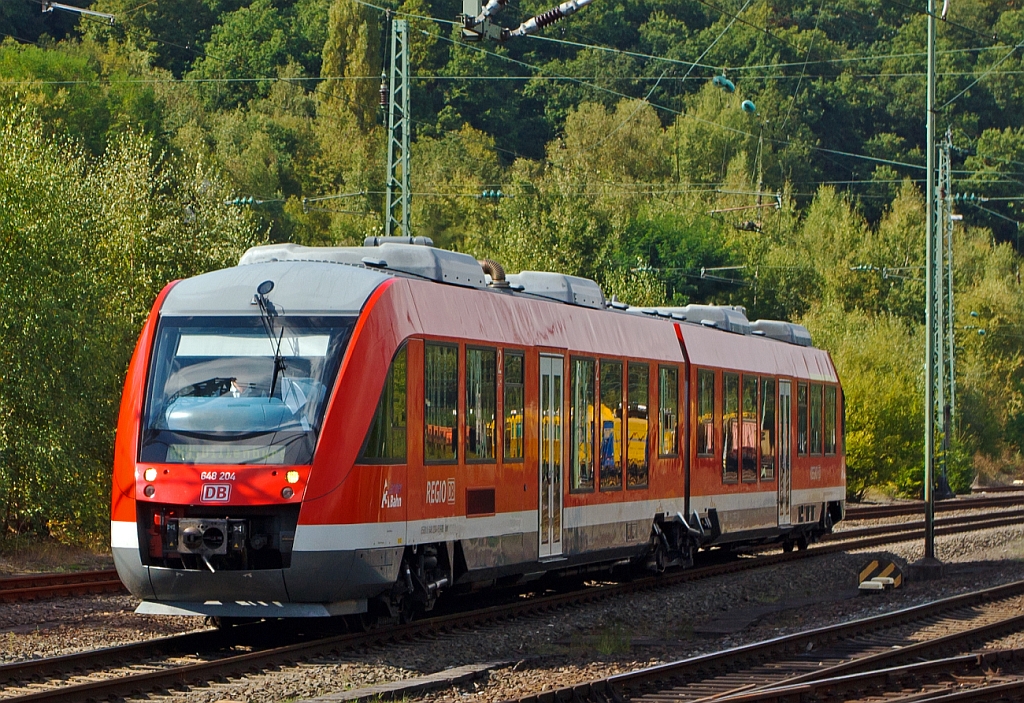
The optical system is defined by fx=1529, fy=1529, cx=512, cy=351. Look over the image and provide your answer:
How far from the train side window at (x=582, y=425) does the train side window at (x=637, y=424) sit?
42.8 inches

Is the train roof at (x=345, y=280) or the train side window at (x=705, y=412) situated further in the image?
the train side window at (x=705, y=412)

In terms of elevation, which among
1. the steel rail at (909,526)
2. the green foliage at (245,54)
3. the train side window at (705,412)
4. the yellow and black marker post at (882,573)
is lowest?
the steel rail at (909,526)

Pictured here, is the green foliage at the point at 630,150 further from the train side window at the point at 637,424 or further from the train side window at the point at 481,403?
the train side window at the point at 481,403

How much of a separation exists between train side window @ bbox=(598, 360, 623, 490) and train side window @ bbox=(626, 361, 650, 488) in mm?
245

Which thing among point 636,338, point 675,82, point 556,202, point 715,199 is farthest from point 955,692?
point 675,82

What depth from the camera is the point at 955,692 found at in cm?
1120

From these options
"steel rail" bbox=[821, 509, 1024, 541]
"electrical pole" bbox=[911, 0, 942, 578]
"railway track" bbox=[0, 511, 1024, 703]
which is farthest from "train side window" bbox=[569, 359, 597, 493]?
"steel rail" bbox=[821, 509, 1024, 541]

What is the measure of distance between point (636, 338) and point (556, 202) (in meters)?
35.9

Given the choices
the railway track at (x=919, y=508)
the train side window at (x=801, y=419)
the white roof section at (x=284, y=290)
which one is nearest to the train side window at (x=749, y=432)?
the train side window at (x=801, y=419)

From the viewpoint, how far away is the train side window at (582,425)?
655 inches

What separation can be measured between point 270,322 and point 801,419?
1401 cm

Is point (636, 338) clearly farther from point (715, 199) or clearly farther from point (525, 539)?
point (715, 199)

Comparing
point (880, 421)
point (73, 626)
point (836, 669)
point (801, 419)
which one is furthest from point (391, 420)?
point (880, 421)

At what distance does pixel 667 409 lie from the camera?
762 inches
